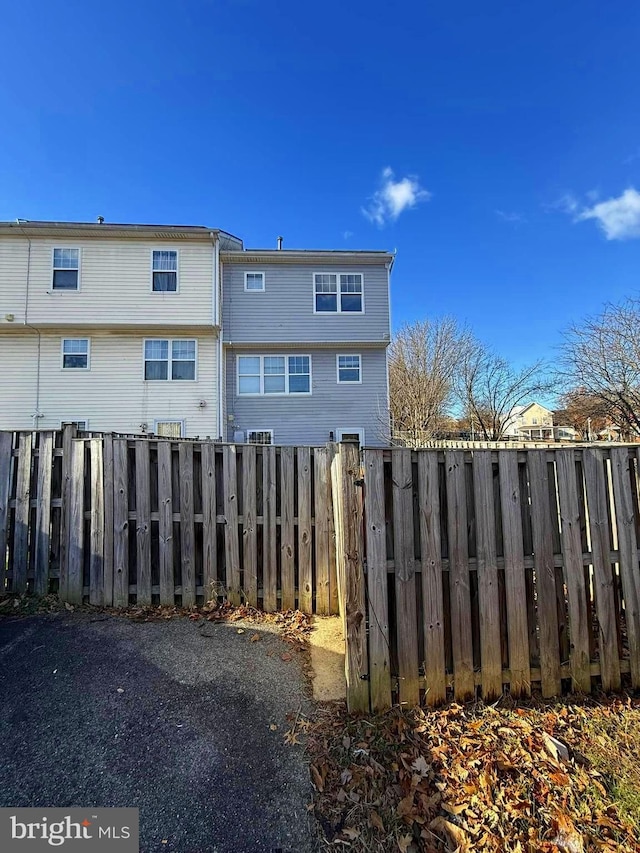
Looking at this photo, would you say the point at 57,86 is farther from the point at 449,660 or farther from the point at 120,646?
the point at 449,660

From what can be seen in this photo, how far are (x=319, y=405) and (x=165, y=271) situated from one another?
24.2ft

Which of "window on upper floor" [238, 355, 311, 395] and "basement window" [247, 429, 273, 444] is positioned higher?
"window on upper floor" [238, 355, 311, 395]

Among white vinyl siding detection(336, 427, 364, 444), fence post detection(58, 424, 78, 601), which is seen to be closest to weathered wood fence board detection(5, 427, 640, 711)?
fence post detection(58, 424, 78, 601)

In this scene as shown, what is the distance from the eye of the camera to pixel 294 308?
14.4m

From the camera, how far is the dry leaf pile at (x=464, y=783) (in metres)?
1.44

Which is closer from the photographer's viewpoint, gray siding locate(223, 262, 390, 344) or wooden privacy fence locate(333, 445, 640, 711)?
wooden privacy fence locate(333, 445, 640, 711)

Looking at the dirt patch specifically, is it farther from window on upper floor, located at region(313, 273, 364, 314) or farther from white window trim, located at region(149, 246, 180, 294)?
white window trim, located at region(149, 246, 180, 294)

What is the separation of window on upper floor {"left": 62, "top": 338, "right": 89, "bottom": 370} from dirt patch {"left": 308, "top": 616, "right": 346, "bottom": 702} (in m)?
13.4

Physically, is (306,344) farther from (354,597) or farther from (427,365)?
(354,597)

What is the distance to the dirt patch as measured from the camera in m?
2.35

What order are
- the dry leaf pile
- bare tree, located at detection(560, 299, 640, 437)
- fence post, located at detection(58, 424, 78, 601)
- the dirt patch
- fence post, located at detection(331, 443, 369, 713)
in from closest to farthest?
the dry leaf pile, fence post, located at detection(331, 443, 369, 713), the dirt patch, fence post, located at detection(58, 424, 78, 601), bare tree, located at detection(560, 299, 640, 437)

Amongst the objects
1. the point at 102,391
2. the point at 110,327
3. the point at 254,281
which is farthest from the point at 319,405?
the point at 110,327

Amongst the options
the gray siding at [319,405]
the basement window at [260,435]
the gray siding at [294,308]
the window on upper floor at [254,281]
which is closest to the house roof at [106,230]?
the gray siding at [294,308]

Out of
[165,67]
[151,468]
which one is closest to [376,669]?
[151,468]
